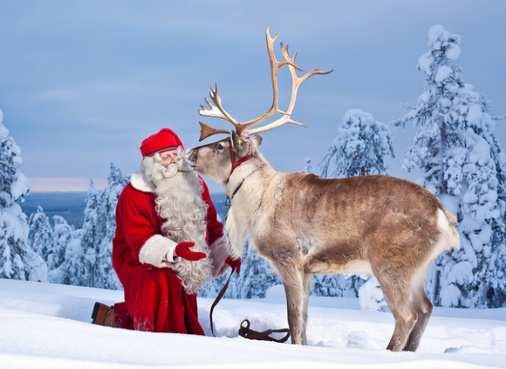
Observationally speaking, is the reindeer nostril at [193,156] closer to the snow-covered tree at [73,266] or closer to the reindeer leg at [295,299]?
the reindeer leg at [295,299]

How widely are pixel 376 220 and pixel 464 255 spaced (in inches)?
482

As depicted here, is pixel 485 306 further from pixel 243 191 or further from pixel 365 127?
pixel 243 191

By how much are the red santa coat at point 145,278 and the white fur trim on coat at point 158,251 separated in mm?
84

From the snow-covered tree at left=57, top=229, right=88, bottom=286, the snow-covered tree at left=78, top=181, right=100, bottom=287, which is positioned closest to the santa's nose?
the snow-covered tree at left=78, top=181, right=100, bottom=287

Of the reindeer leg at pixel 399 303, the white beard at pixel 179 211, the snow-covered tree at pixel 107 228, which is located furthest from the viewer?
the snow-covered tree at pixel 107 228

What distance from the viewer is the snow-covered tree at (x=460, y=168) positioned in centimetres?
1617

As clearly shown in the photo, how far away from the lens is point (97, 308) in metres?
6.05

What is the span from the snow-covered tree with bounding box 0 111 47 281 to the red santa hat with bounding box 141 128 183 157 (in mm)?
13420

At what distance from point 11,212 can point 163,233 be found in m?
14.0

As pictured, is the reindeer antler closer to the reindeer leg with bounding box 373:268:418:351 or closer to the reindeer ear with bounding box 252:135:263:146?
the reindeer ear with bounding box 252:135:263:146

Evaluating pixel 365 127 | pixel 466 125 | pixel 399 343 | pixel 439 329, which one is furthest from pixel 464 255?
pixel 399 343

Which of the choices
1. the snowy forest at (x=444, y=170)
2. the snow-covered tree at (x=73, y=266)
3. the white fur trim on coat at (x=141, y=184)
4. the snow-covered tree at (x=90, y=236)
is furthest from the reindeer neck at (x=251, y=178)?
the snow-covered tree at (x=73, y=266)

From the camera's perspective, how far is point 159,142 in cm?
545

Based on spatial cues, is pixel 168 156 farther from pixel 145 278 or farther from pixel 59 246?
pixel 59 246
